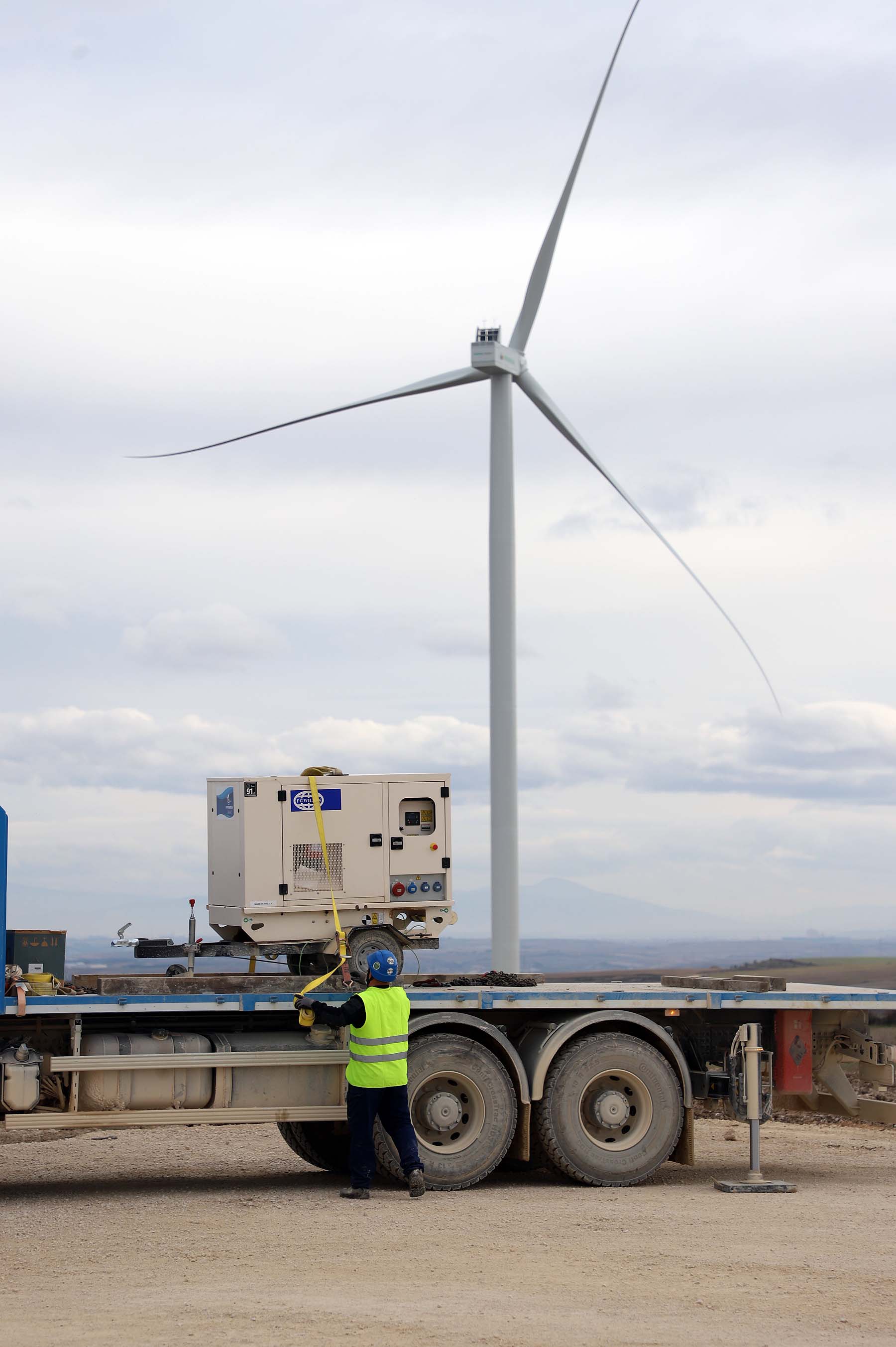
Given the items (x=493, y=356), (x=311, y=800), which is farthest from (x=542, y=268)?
(x=311, y=800)

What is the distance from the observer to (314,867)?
13.9 meters

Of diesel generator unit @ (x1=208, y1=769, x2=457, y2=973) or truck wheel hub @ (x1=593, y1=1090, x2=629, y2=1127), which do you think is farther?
diesel generator unit @ (x1=208, y1=769, x2=457, y2=973)

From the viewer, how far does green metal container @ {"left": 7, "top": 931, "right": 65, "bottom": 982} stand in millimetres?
12602

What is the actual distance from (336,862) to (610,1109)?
3197 millimetres

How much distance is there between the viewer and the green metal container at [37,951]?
41.3 ft

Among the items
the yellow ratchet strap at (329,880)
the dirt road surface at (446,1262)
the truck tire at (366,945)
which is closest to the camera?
the dirt road surface at (446,1262)

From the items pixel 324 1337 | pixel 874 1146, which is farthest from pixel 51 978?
pixel 874 1146

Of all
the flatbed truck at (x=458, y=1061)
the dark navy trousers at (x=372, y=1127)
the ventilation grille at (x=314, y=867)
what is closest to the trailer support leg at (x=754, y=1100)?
the flatbed truck at (x=458, y=1061)

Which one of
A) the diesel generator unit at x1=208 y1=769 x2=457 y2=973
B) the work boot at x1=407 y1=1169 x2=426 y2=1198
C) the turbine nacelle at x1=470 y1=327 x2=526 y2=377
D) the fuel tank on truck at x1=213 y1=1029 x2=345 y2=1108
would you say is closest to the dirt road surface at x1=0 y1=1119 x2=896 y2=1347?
the work boot at x1=407 y1=1169 x2=426 y2=1198

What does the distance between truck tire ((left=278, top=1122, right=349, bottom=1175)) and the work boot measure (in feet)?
6.70

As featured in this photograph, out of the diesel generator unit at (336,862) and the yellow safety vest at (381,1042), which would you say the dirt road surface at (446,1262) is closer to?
the yellow safety vest at (381,1042)

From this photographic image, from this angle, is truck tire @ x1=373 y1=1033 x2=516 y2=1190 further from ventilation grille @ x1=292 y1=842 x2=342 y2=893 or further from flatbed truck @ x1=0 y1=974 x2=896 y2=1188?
ventilation grille @ x1=292 y1=842 x2=342 y2=893

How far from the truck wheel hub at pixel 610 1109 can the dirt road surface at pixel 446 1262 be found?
22.8 inches

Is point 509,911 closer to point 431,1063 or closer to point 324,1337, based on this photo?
point 431,1063
